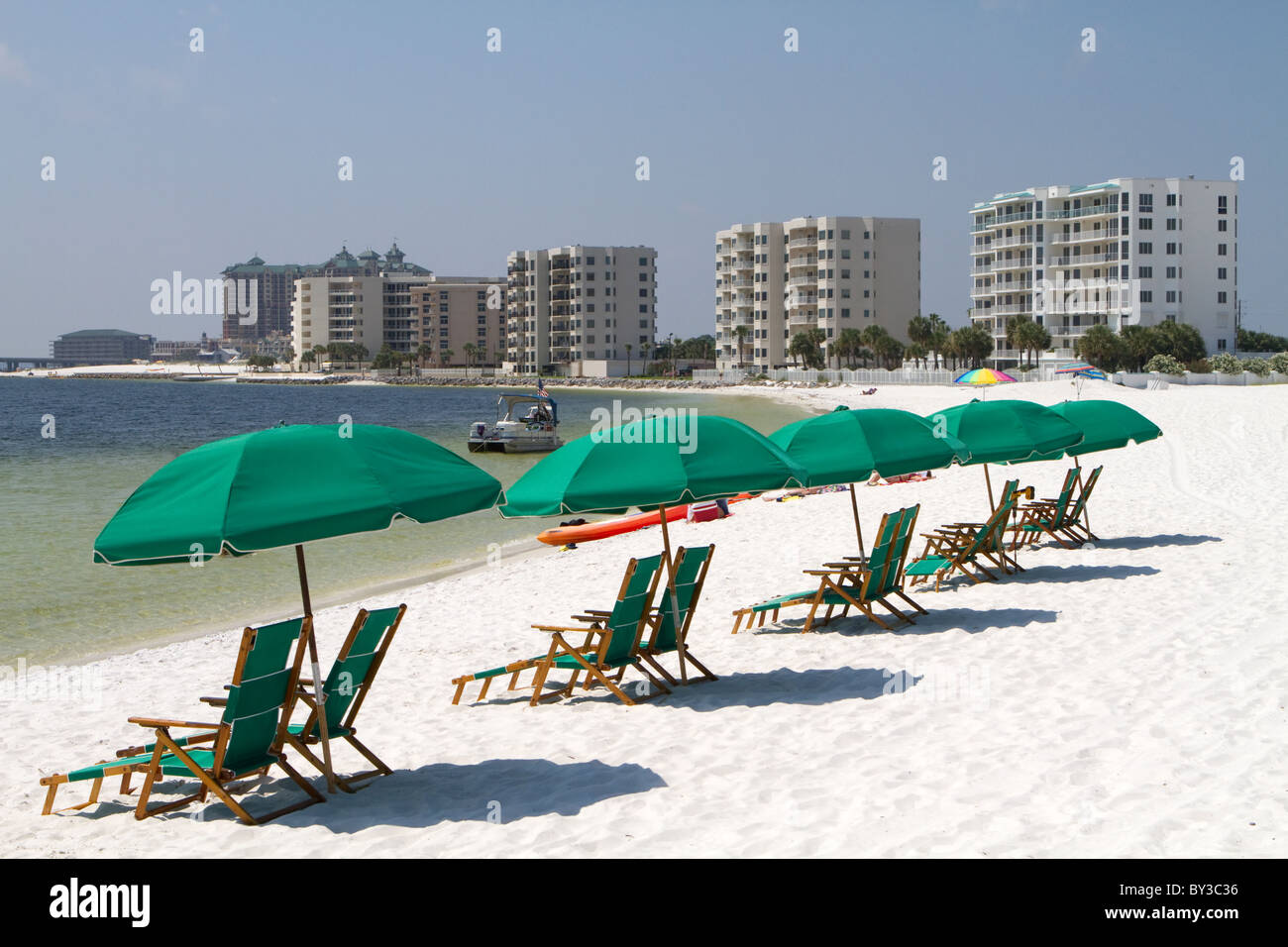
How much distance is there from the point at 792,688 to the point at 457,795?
3.26 meters

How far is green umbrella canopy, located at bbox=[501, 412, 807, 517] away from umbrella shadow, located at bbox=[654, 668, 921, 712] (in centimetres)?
164

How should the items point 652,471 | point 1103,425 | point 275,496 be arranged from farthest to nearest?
point 1103,425 → point 652,471 → point 275,496

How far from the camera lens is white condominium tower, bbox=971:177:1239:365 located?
99.9 meters

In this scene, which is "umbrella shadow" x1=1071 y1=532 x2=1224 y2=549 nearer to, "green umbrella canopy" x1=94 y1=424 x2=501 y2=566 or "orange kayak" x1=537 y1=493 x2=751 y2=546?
"orange kayak" x1=537 y1=493 x2=751 y2=546

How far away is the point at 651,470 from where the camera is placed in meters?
8.43

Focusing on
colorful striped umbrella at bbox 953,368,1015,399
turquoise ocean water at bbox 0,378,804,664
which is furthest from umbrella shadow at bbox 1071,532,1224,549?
turquoise ocean water at bbox 0,378,804,664

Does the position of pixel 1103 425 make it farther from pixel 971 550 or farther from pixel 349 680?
pixel 349 680

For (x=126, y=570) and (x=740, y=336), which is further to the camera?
(x=740, y=336)

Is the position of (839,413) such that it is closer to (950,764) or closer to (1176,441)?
(950,764)

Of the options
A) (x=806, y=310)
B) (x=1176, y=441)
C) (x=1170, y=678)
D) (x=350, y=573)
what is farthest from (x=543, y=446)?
(x=806, y=310)

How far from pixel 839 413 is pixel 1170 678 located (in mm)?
3870

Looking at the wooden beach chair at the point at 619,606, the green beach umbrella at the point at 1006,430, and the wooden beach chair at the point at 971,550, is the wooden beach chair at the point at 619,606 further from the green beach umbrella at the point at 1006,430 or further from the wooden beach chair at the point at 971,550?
the wooden beach chair at the point at 971,550

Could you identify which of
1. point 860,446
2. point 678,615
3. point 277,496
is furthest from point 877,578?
point 277,496

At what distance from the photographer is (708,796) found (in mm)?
6617
